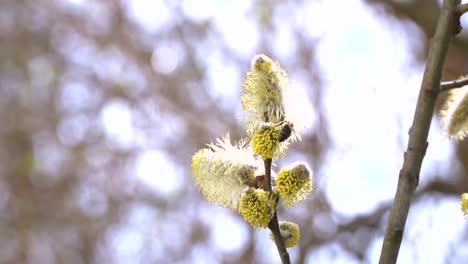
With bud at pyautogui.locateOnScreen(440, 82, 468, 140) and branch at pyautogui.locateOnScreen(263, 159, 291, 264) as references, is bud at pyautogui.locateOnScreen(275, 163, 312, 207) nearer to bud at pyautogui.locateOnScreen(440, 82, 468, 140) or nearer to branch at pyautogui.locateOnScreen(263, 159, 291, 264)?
branch at pyautogui.locateOnScreen(263, 159, 291, 264)

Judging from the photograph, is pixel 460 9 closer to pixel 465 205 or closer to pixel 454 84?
pixel 454 84

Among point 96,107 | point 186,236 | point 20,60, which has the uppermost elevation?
point 20,60

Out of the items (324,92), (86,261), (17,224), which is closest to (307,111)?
(324,92)

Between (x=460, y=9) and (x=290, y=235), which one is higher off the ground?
(x=460, y=9)

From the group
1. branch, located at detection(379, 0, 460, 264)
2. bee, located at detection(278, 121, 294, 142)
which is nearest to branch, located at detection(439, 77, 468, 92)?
branch, located at detection(379, 0, 460, 264)

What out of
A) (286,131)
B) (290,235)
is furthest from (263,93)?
(290,235)

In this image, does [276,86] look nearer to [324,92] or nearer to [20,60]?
[324,92]

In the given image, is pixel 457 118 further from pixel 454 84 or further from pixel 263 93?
pixel 263 93
